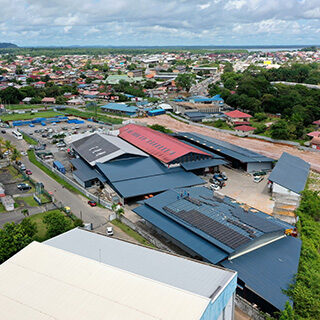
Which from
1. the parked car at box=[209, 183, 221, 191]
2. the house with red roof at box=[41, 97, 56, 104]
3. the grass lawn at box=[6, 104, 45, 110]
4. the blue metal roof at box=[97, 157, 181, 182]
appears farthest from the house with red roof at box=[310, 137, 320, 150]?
the house with red roof at box=[41, 97, 56, 104]

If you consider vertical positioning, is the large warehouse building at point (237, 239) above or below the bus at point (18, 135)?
above

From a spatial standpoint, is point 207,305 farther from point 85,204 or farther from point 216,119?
point 216,119

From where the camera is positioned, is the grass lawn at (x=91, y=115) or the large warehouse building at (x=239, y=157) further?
the grass lawn at (x=91, y=115)

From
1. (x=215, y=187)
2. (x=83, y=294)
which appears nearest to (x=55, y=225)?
(x=83, y=294)

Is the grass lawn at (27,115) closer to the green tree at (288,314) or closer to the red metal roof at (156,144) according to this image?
the red metal roof at (156,144)

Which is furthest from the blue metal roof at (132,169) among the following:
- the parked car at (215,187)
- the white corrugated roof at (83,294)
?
the white corrugated roof at (83,294)

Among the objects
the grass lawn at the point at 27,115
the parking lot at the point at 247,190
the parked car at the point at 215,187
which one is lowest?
the parking lot at the point at 247,190

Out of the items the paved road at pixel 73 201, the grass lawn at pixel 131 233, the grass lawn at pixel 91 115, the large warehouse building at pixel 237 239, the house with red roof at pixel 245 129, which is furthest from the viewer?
the grass lawn at pixel 91 115
